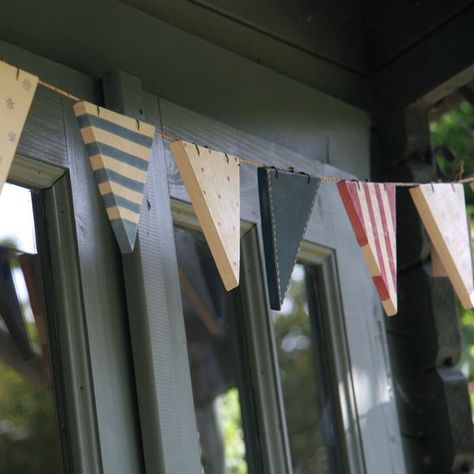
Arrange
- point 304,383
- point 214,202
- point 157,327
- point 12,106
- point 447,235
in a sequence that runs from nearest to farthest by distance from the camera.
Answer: point 12,106 < point 214,202 < point 157,327 < point 447,235 < point 304,383

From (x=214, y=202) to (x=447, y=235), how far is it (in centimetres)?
68

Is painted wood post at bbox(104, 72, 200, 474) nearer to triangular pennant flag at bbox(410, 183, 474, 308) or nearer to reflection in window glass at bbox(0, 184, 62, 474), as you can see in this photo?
reflection in window glass at bbox(0, 184, 62, 474)

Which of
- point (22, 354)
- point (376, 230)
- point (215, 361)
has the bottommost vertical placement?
point (22, 354)

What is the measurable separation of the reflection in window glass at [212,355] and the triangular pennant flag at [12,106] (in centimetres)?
95

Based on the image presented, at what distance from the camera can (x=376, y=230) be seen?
273 cm

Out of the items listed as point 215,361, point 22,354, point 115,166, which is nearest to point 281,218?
point 115,166

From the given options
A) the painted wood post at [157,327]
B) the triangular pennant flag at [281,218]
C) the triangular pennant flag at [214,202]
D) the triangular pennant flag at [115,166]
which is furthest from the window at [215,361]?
the triangular pennant flag at [115,166]

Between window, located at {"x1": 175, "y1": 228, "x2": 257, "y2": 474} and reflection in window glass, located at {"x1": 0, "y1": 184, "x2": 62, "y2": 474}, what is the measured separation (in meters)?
0.53

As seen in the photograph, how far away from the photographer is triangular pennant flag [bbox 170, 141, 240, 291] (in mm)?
2389

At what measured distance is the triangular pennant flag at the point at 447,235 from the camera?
2848 millimetres

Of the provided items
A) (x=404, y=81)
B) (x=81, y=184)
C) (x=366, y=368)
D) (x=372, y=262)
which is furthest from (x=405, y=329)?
(x=81, y=184)

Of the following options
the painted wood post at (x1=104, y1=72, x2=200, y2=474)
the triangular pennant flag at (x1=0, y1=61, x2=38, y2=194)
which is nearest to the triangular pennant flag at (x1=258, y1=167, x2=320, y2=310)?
the painted wood post at (x1=104, y1=72, x2=200, y2=474)

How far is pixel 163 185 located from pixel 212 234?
19.9 inches

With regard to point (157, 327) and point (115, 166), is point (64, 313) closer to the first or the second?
point (157, 327)
